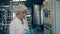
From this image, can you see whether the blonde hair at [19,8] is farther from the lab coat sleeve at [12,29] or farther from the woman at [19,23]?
the lab coat sleeve at [12,29]

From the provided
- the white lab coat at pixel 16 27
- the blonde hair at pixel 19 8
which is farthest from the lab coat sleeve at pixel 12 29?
the blonde hair at pixel 19 8

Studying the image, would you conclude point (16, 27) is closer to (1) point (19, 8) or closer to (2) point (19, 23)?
(2) point (19, 23)

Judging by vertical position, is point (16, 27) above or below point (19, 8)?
below

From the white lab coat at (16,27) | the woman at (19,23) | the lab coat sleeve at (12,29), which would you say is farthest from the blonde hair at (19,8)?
the lab coat sleeve at (12,29)

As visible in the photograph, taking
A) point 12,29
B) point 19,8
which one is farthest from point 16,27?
point 19,8

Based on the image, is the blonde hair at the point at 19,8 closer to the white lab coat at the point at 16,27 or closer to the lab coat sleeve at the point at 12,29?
the white lab coat at the point at 16,27

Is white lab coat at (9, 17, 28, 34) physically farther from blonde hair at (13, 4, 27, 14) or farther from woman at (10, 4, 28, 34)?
blonde hair at (13, 4, 27, 14)

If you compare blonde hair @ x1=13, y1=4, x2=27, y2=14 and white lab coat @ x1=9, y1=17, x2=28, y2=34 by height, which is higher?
blonde hair @ x1=13, y1=4, x2=27, y2=14

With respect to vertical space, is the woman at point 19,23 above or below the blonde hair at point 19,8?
below

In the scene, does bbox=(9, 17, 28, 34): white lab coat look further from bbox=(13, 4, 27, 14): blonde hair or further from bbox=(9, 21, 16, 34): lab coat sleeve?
bbox=(13, 4, 27, 14): blonde hair

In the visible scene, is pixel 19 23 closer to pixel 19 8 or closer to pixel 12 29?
pixel 12 29

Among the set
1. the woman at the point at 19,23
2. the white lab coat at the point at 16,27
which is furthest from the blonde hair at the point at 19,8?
the white lab coat at the point at 16,27

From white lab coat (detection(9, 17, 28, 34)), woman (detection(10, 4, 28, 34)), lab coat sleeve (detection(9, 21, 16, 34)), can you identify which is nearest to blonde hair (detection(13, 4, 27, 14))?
woman (detection(10, 4, 28, 34))

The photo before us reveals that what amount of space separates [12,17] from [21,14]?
0.55 ft
